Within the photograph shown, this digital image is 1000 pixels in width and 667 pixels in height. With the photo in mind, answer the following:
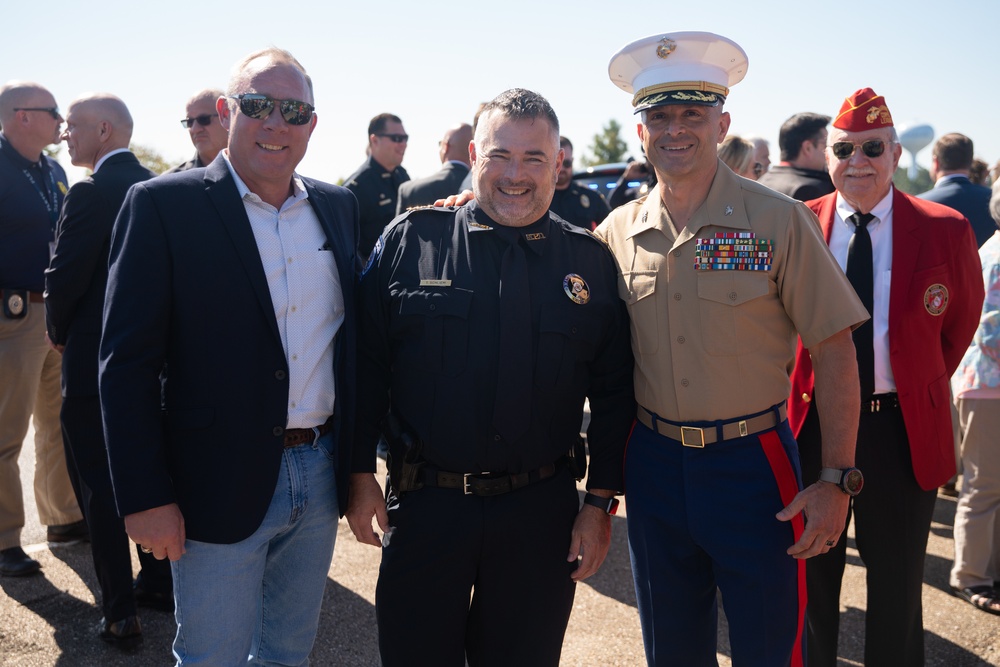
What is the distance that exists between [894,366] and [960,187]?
376 centimetres

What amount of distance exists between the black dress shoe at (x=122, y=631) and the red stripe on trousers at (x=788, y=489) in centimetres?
274

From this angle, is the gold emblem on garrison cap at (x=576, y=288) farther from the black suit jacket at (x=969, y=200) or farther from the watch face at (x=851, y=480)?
the black suit jacket at (x=969, y=200)

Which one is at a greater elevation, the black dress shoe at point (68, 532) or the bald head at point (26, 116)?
the bald head at point (26, 116)

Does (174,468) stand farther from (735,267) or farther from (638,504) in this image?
(735,267)

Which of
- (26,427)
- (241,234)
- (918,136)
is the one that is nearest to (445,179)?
(26,427)

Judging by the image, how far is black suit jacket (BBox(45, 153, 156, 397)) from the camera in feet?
11.0

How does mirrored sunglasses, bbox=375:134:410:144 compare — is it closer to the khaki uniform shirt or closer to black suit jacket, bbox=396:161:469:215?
black suit jacket, bbox=396:161:469:215

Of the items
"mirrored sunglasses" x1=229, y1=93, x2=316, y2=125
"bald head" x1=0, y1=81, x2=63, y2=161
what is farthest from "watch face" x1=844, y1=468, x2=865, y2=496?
"bald head" x1=0, y1=81, x2=63, y2=161

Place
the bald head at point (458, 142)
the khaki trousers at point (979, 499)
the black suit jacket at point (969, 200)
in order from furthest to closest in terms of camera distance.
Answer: the bald head at point (458, 142) < the black suit jacket at point (969, 200) < the khaki trousers at point (979, 499)

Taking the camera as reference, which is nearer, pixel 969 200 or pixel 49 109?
pixel 49 109

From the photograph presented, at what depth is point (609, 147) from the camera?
44.2m

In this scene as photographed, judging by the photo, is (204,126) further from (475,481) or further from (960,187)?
(960,187)

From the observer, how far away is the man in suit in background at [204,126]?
14.3ft

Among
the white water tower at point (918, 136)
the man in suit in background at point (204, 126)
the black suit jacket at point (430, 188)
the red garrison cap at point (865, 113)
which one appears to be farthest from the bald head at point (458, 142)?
the white water tower at point (918, 136)
